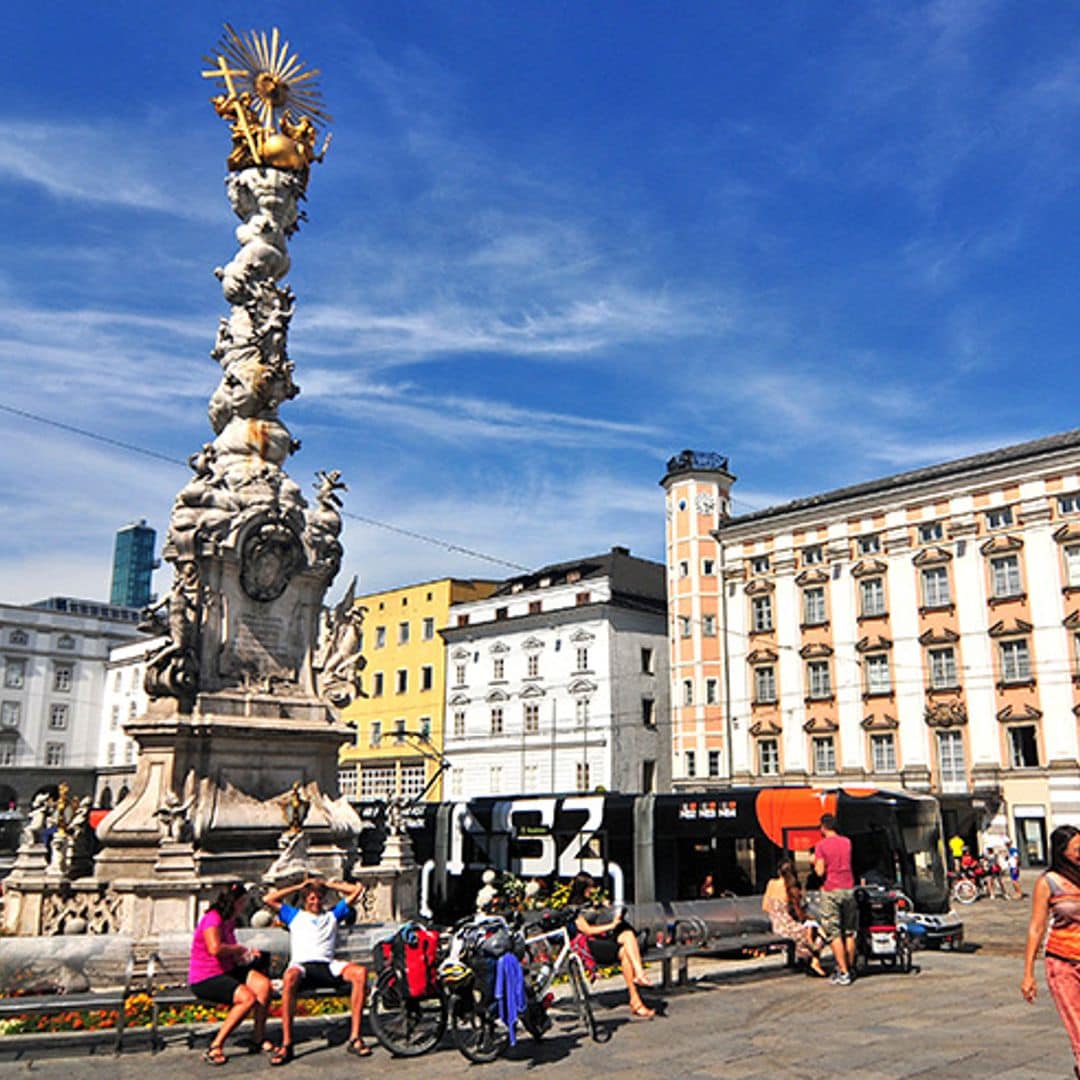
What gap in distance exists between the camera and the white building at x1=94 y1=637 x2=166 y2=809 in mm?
75688

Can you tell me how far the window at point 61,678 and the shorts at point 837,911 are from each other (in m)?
75.3

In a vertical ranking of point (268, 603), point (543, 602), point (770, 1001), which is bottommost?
point (770, 1001)

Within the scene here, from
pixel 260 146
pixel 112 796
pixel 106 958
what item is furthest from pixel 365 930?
pixel 112 796

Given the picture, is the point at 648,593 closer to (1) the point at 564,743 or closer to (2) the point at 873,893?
(1) the point at 564,743

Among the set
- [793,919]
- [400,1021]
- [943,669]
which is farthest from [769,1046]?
[943,669]

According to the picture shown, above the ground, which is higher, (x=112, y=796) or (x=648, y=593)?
(x=648, y=593)

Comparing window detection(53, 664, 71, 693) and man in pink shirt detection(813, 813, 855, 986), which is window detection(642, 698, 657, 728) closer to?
man in pink shirt detection(813, 813, 855, 986)

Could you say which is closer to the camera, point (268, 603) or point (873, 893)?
point (873, 893)

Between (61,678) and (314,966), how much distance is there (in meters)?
76.6

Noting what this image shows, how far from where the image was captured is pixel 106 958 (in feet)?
41.1

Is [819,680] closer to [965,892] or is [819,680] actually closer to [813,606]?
[813,606]

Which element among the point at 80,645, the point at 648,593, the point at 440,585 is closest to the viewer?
the point at 648,593

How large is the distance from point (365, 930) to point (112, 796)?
2630 inches

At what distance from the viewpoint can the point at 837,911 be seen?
13.8m
